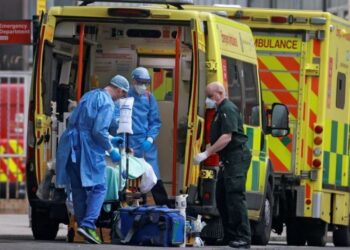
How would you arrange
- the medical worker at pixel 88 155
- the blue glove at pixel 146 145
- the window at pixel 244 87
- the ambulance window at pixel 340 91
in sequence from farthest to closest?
the ambulance window at pixel 340 91
the window at pixel 244 87
the blue glove at pixel 146 145
the medical worker at pixel 88 155

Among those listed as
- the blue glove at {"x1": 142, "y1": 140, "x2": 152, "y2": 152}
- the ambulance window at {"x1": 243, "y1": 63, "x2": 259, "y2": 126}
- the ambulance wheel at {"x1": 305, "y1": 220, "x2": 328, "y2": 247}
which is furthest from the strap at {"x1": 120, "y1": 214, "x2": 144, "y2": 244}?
the ambulance wheel at {"x1": 305, "y1": 220, "x2": 328, "y2": 247}

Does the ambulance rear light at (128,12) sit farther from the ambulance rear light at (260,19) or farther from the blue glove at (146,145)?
the ambulance rear light at (260,19)

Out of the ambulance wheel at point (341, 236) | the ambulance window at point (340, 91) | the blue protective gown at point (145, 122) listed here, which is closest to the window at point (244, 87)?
the blue protective gown at point (145, 122)

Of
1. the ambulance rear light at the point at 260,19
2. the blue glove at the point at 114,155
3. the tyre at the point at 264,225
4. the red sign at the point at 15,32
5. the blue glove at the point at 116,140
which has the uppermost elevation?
the ambulance rear light at the point at 260,19

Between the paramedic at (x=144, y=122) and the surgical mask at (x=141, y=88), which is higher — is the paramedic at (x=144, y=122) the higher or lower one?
the lower one

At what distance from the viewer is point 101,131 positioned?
13375 mm

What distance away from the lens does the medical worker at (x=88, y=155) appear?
13.4 meters

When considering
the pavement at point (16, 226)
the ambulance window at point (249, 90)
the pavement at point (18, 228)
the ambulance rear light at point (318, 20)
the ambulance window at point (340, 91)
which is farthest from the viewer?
the pavement at point (16, 226)

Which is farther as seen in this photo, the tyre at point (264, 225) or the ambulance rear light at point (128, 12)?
the tyre at point (264, 225)

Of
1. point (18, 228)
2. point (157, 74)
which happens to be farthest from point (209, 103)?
point (18, 228)

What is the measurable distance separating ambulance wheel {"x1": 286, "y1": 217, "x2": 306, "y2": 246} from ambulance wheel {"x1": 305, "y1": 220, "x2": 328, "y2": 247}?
0.11 meters

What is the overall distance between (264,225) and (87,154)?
316 centimetres

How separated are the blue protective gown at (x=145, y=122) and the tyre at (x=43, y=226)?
4.17 ft

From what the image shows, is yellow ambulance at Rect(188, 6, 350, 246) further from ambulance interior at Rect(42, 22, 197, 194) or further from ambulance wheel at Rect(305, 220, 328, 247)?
ambulance interior at Rect(42, 22, 197, 194)
